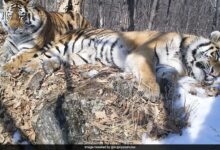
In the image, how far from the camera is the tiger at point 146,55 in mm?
5340

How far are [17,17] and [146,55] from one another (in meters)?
1.60

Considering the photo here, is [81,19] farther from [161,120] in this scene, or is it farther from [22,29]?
[161,120]

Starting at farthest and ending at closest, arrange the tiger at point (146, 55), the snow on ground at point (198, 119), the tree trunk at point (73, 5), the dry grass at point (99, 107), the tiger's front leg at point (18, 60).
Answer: the tree trunk at point (73, 5) → the tiger's front leg at point (18, 60) → the tiger at point (146, 55) → the dry grass at point (99, 107) → the snow on ground at point (198, 119)

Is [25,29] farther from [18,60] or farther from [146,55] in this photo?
[146,55]

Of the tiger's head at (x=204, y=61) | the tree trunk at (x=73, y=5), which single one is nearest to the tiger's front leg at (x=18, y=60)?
the tree trunk at (x=73, y=5)

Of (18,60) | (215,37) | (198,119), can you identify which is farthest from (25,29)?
(198,119)

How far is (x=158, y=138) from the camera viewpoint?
4301 mm

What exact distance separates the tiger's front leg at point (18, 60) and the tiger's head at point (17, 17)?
25 cm

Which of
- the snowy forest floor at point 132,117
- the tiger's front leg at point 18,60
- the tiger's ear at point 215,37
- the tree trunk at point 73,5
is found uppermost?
the tree trunk at point 73,5

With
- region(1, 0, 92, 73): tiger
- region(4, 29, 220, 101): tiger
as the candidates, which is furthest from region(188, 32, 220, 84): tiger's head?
region(1, 0, 92, 73): tiger

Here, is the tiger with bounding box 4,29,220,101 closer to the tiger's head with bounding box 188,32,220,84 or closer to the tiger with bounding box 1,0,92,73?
the tiger's head with bounding box 188,32,220,84

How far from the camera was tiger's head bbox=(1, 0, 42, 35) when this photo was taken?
19.1 feet

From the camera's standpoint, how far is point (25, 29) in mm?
5902

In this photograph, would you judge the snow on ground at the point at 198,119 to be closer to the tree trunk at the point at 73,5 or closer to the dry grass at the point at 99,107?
the dry grass at the point at 99,107
